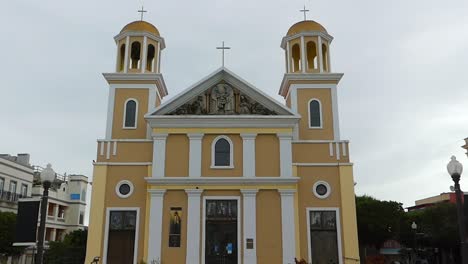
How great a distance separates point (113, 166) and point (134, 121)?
3.14 m

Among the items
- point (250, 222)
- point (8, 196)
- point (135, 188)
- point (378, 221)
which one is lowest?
point (250, 222)

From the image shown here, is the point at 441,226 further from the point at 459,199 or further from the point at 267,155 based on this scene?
the point at 459,199

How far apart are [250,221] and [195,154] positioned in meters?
4.66

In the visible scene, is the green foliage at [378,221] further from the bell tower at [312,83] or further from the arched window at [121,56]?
the arched window at [121,56]

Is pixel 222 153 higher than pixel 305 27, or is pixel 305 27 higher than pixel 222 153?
pixel 305 27

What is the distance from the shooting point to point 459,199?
39.9 feet

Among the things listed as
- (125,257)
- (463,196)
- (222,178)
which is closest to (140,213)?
(125,257)

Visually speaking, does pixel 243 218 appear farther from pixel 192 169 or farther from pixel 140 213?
pixel 140 213

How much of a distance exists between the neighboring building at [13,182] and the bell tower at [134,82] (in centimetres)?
1819

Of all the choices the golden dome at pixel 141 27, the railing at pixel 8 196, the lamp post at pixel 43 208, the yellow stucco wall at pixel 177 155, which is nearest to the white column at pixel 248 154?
the yellow stucco wall at pixel 177 155

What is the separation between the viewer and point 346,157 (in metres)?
26.4

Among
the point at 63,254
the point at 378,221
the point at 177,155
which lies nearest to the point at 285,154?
the point at 177,155

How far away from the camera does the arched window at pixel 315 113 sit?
91.1 ft

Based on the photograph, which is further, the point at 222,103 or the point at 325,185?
the point at 222,103
